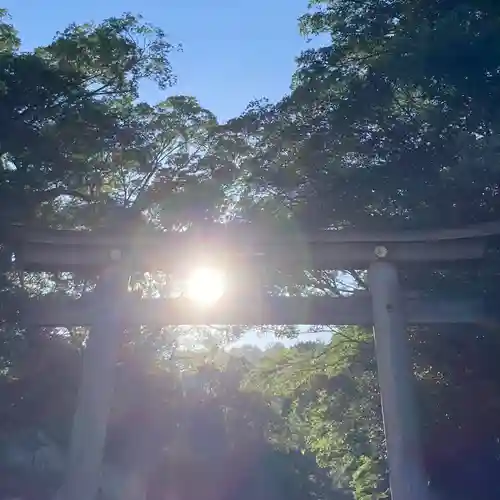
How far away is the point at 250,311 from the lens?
6293mm

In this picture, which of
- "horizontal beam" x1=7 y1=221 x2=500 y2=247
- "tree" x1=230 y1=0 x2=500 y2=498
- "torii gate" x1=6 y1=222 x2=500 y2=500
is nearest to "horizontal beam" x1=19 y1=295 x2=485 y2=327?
"torii gate" x1=6 y1=222 x2=500 y2=500

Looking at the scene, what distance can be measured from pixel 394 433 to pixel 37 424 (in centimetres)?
552

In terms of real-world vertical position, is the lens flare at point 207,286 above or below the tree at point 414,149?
below

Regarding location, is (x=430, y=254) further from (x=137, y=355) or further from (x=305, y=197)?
(x=137, y=355)

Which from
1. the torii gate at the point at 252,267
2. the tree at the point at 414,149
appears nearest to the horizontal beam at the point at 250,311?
the torii gate at the point at 252,267

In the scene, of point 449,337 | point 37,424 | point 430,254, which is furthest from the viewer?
point 37,424

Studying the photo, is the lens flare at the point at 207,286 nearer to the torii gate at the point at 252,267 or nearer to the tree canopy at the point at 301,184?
the torii gate at the point at 252,267

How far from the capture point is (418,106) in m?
7.69

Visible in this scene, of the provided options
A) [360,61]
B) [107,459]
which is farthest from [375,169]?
[107,459]

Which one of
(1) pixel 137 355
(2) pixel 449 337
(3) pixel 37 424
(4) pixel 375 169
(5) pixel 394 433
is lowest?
(5) pixel 394 433

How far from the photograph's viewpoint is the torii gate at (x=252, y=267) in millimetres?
5801

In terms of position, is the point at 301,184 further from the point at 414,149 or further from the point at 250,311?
the point at 250,311

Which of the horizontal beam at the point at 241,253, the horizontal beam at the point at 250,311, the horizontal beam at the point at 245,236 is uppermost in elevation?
the horizontal beam at the point at 245,236

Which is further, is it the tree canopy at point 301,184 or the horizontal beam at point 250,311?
the tree canopy at point 301,184
